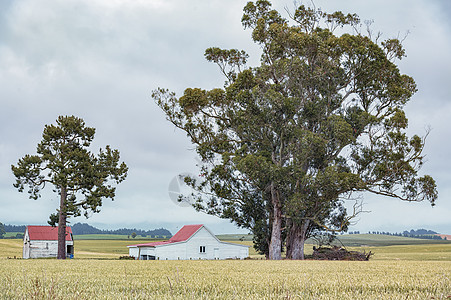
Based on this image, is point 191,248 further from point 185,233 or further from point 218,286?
point 218,286

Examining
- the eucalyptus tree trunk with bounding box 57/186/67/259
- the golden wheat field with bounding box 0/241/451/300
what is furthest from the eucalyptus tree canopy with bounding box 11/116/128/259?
the golden wheat field with bounding box 0/241/451/300

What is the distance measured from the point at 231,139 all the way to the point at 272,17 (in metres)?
10.5

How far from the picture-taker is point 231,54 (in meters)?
33.4

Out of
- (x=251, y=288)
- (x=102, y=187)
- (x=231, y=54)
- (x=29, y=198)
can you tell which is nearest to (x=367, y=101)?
(x=231, y=54)

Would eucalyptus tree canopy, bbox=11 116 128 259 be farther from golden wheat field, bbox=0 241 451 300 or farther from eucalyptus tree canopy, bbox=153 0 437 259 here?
golden wheat field, bbox=0 241 451 300

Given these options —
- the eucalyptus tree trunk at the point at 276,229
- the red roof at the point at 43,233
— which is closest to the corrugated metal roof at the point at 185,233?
the red roof at the point at 43,233

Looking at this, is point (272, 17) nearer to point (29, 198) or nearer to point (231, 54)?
point (231, 54)

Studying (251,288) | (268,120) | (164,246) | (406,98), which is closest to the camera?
(251,288)

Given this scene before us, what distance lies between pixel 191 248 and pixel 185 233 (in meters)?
2.91

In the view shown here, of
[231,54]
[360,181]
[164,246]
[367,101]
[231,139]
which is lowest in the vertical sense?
[164,246]

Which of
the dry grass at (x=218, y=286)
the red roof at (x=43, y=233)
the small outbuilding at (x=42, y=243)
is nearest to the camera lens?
the dry grass at (x=218, y=286)

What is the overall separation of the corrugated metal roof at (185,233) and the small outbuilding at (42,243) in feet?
43.0

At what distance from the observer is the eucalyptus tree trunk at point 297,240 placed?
28.4 metres

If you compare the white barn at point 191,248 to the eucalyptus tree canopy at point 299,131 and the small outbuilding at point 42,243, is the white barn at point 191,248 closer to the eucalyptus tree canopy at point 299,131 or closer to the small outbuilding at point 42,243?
the small outbuilding at point 42,243
